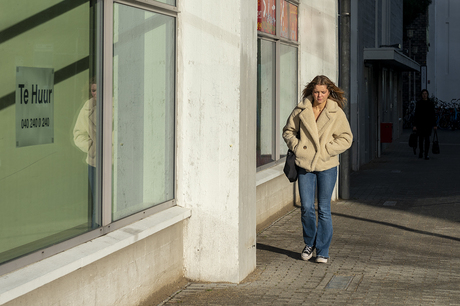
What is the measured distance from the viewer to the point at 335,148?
668cm

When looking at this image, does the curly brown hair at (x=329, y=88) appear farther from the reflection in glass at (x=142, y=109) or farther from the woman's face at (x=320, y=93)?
the reflection in glass at (x=142, y=109)

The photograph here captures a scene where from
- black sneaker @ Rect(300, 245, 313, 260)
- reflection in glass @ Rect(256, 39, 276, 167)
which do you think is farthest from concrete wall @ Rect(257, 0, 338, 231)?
black sneaker @ Rect(300, 245, 313, 260)

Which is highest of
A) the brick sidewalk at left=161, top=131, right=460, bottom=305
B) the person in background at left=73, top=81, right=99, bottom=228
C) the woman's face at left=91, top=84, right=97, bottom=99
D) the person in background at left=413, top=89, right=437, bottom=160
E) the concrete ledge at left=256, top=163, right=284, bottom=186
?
the person in background at left=413, top=89, right=437, bottom=160

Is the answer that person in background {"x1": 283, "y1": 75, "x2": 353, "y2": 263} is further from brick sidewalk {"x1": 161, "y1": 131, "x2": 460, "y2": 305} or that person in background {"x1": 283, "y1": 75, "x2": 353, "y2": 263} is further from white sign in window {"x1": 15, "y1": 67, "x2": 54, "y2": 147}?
white sign in window {"x1": 15, "y1": 67, "x2": 54, "y2": 147}

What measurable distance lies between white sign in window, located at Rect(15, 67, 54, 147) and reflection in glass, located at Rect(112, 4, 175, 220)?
2.94 ft

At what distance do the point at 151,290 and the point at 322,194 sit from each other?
2.11 meters

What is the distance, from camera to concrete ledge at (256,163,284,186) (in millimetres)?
8750

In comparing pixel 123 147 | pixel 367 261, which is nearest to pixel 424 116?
pixel 367 261

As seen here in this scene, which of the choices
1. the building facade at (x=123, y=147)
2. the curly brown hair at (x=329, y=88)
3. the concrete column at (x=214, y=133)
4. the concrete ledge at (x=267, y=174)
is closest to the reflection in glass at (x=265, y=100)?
the concrete ledge at (x=267, y=174)

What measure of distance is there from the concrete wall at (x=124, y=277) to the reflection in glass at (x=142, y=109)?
1.06 feet

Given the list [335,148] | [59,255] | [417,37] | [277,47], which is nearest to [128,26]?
[59,255]

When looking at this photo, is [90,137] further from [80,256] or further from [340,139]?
[340,139]

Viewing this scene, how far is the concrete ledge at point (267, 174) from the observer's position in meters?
8.75

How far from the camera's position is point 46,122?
431 centimetres
